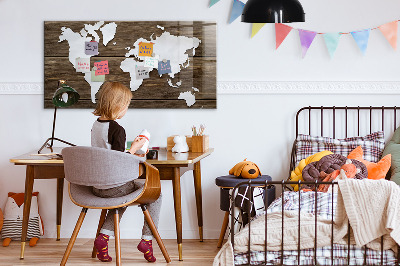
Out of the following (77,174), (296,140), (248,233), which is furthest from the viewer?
(296,140)

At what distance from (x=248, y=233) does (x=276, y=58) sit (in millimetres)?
1729

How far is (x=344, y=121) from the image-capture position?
443cm

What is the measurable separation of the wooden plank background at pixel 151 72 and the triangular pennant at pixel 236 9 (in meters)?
0.14

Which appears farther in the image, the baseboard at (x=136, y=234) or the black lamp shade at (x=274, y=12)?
the baseboard at (x=136, y=234)

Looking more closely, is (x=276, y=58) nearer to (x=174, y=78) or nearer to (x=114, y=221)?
(x=174, y=78)

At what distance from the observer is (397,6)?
14.3 feet

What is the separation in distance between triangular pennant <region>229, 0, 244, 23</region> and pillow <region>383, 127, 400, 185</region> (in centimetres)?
139

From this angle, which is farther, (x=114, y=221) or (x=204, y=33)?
(x=204, y=33)

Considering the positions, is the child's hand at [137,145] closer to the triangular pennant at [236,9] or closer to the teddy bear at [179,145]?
the teddy bear at [179,145]

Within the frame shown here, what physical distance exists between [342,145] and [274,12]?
1416 mm

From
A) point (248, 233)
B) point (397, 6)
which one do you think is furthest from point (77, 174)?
point (397, 6)

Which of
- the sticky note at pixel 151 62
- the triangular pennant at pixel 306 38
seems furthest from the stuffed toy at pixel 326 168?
the sticky note at pixel 151 62

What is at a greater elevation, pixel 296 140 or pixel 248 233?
pixel 296 140

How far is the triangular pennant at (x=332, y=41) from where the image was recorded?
172 inches
